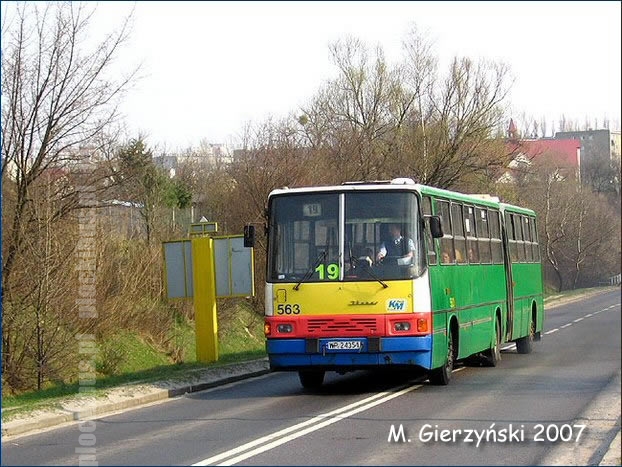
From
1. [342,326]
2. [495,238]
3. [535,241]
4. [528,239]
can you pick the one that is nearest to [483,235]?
[495,238]

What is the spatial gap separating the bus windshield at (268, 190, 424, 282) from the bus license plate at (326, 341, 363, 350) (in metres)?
0.97

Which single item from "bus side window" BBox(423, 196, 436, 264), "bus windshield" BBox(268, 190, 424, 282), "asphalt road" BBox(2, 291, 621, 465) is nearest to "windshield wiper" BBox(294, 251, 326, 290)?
"bus windshield" BBox(268, 190, 424, 282)

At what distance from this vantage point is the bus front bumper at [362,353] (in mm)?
16844

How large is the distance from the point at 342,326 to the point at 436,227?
6.96 feet

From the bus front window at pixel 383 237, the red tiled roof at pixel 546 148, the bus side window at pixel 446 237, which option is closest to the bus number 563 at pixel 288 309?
the bus front window at pixel 383 237

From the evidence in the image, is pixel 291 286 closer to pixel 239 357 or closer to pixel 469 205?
pixel 469 205

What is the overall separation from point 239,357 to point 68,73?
817cm

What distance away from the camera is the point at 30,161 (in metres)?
20.1

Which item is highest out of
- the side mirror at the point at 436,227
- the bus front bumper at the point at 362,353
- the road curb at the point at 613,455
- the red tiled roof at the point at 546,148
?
the red tiled roof at the point at 546,148

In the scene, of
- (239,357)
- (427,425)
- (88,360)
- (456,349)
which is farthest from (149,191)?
(427,425)

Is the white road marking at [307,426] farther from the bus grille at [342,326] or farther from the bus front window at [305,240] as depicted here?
the bus front window at [305,240]

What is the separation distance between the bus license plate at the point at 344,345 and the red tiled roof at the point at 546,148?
2910 centimetres

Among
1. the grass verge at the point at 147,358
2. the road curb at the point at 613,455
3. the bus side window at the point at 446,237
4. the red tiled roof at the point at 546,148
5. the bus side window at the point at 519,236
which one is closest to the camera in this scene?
the road curb at the point at 613,455

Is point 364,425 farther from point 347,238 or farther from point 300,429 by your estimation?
point 347,238
